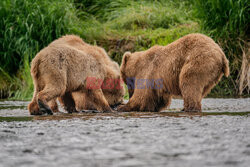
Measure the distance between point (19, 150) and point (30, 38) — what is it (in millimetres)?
7016

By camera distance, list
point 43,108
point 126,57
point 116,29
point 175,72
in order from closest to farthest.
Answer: point 43,108 → point 175,72 → point 126,57 → point 116,29

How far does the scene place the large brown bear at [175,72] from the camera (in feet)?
14.3

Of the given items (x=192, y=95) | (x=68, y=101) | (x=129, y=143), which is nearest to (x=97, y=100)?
(x=68, y=101)

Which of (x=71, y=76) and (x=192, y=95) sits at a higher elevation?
(x=71, y=76)

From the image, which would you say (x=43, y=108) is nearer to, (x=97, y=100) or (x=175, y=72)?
(x=97, y=100)

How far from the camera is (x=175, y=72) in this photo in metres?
4.76

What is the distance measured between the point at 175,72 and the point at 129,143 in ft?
8.45

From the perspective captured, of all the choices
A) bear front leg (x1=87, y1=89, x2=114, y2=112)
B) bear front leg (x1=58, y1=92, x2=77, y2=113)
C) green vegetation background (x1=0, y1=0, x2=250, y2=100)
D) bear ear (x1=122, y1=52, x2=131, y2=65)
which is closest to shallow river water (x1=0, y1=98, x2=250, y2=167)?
bear front leg (x1=87, y1=89, x2=114, y2=112)

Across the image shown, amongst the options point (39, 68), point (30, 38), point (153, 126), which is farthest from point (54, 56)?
point (30, 38)

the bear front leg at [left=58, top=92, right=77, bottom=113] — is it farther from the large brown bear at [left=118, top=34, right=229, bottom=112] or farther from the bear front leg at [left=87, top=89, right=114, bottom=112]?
the large brown bear at [left=118, top=34, right=229, bottom=112]

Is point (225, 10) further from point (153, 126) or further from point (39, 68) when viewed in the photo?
point (153, 126)

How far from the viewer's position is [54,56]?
465 centimetres

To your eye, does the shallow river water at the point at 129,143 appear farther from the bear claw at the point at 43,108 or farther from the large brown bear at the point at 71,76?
the large brown bear at the point at 71,76

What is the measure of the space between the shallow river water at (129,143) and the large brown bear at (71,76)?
130cm
